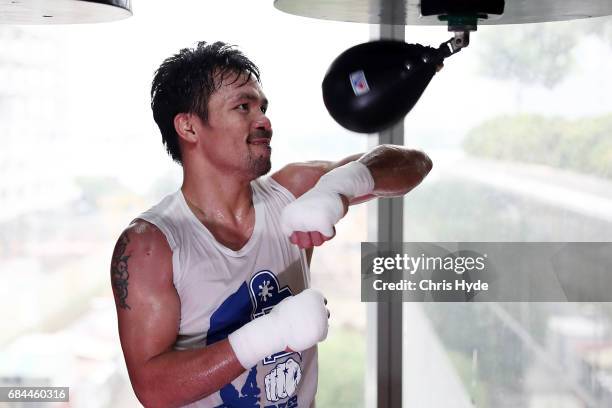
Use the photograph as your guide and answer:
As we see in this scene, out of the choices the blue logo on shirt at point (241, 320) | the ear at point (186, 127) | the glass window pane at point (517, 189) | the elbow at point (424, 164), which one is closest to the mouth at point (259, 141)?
the ear at point (186, 127)

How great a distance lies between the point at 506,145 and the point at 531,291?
1.50 ft

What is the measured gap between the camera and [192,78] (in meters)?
1.41

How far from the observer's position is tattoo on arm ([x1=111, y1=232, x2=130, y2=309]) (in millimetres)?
1232

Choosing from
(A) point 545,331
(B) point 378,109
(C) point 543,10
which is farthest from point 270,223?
(A) point 545,331

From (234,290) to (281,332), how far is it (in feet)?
0.64

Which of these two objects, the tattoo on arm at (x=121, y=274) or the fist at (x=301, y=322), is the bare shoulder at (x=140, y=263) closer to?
the tattoo on arm at (x=121, y=274)

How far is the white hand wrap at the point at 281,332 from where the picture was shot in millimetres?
1143

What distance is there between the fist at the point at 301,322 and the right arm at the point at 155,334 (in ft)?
0.28

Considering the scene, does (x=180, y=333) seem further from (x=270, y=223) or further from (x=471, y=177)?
(x=471, y=177)

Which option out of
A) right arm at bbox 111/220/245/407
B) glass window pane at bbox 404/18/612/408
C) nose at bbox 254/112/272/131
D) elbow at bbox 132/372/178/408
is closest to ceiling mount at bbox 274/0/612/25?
nose at bbox 254/112/272/131

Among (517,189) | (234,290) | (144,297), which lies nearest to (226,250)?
(234,290)

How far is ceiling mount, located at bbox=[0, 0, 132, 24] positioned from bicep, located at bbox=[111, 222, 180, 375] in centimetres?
40

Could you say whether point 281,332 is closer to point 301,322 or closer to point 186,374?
point 301,322

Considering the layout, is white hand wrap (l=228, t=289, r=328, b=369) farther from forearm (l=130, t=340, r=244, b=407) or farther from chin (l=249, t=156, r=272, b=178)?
chin (l=249, t=156, r=272, b=178)
